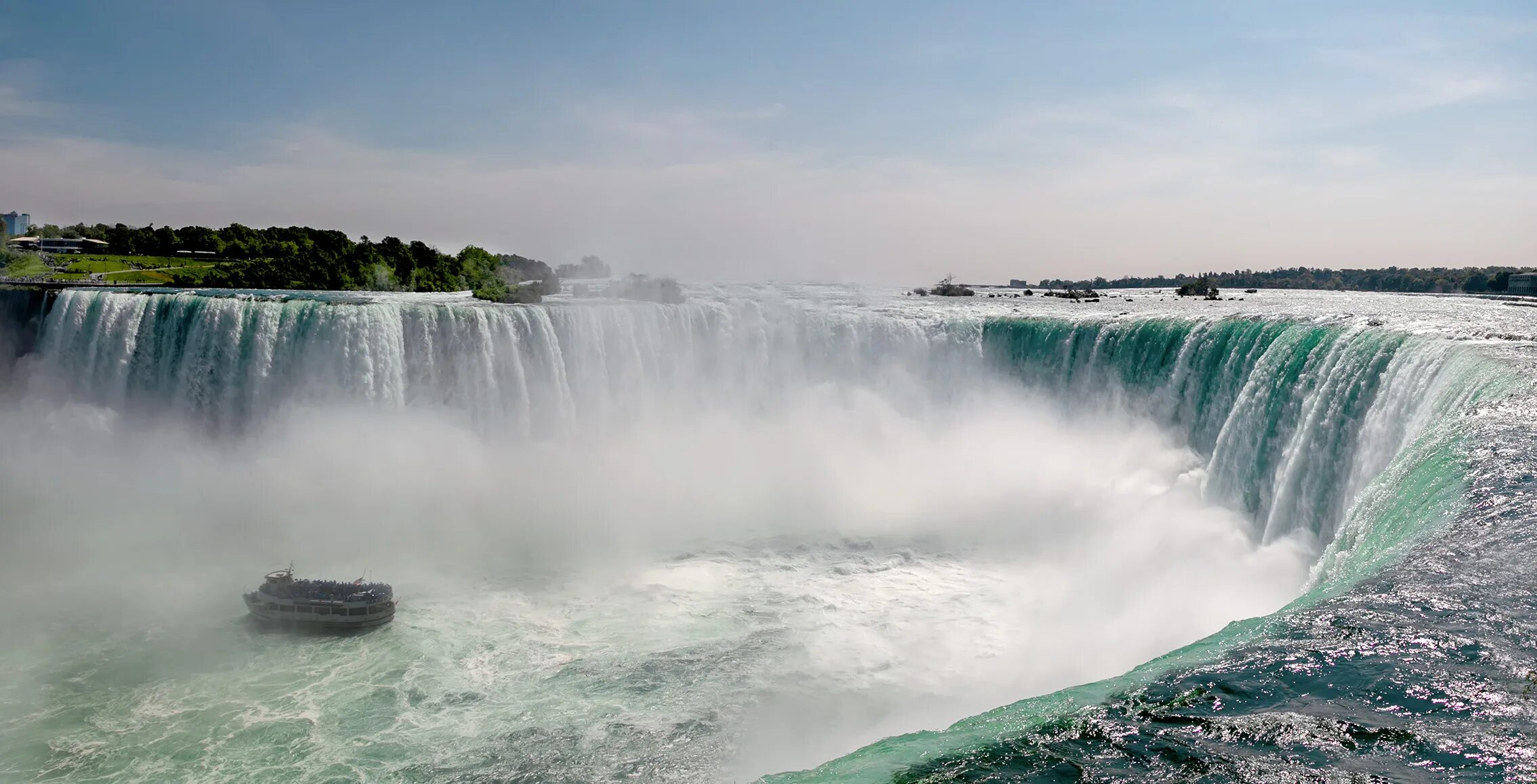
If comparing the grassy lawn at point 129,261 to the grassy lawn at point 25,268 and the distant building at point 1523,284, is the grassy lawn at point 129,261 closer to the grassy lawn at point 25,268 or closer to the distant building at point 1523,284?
the grassy lawn at point 25,268

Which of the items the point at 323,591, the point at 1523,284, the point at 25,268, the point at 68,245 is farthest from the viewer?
the point at 68,245

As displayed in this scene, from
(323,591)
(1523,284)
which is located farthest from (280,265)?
(1523,284)

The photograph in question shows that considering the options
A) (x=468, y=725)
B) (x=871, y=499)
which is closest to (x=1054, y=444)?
(x=871, y=499)

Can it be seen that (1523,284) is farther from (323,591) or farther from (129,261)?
(129,261)

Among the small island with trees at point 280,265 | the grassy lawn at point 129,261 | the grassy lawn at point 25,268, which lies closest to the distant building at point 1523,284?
the small island with trees at point 280,265

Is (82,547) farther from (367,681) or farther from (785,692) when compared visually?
(785,692)

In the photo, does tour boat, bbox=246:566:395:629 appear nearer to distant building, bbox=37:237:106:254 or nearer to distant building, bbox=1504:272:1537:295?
distant building, bbox=37:237:106:254
